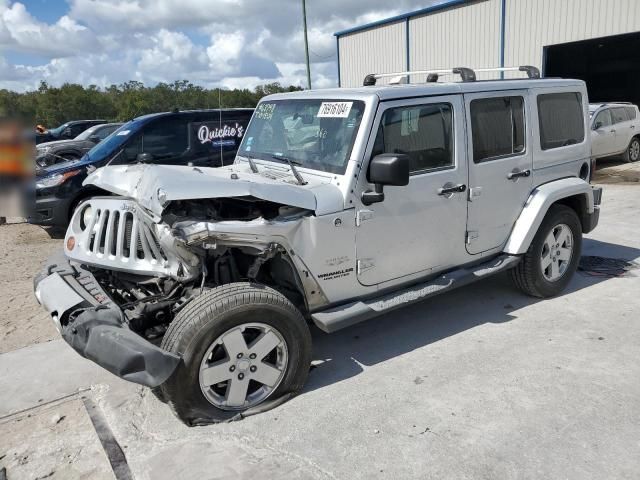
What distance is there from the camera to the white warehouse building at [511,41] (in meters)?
15.5

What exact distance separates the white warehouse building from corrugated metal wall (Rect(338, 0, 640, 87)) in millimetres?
25

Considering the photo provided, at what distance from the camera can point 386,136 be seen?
13.0 ft

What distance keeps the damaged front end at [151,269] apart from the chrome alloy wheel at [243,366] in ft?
1.16

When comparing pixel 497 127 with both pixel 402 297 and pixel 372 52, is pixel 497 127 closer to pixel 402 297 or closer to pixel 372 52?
pixel 402 297

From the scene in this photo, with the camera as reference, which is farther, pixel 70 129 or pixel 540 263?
pixel 70 129

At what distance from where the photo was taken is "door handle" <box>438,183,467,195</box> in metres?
4.26

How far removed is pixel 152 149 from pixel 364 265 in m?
5.76

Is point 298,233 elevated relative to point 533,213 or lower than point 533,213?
elevated

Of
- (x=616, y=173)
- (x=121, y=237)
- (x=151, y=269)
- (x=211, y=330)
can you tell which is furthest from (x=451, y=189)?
(x=616, y=173)

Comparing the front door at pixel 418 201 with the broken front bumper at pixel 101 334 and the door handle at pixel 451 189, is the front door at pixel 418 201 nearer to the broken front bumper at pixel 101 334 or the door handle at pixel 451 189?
the door handle at pixel 451 189

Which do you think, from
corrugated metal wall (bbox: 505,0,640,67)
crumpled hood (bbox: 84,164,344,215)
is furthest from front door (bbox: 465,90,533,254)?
corrugated metal wall (bbox: 505,0,640,67)

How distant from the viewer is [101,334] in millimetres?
3008

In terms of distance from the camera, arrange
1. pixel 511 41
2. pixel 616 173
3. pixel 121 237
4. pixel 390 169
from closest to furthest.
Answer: pixel 390 169, pixel 121 237, pixel 616 173, pixel 511 41

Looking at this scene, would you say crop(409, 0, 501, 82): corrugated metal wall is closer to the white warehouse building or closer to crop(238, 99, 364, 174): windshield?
the white warehouse building
